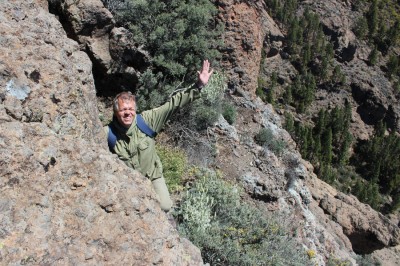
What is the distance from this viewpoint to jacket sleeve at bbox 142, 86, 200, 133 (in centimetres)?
332

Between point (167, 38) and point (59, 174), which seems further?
point (167, 38)

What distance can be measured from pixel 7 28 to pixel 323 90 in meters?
60.0

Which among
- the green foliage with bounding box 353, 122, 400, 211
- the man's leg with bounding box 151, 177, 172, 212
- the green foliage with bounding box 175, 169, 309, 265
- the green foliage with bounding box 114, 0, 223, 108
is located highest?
the man's leg with bounding box 151, 177, 172, 212

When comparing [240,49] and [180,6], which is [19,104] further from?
[240,49]

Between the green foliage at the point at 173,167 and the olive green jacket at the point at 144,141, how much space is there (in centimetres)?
265

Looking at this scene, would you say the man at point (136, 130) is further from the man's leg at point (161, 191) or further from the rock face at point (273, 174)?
the rock face at point (273, 174)

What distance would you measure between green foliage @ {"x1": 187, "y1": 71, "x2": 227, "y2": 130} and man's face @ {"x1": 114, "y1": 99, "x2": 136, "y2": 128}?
5.13 metres

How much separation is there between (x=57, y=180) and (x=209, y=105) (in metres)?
6.68

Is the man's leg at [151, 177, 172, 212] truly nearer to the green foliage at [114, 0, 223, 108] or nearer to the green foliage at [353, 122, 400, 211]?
the green foliage at [114, 0, 223, 108]

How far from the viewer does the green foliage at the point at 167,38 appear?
26.5 feet

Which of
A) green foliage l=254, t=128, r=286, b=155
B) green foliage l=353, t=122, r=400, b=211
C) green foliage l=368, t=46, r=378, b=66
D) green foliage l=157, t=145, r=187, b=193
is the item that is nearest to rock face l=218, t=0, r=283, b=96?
green foliage l=254, t=128, r=286, b=155

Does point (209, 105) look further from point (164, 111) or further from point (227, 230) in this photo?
point (164, 111)

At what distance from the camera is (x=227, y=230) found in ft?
17.8

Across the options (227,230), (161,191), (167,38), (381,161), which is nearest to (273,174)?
(167,38)
